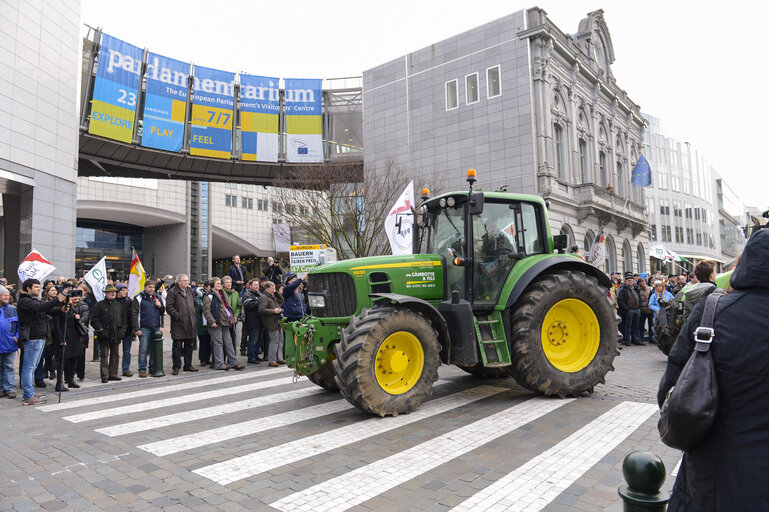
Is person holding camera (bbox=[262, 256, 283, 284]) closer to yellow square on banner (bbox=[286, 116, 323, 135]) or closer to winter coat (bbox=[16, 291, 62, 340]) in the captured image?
winter coat (bbox=[16, 291, 62, 340])

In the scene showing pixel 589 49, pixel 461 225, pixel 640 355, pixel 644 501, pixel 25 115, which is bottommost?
pixel 640 355

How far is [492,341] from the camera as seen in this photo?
22.7ft

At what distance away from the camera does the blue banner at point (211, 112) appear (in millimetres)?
36438

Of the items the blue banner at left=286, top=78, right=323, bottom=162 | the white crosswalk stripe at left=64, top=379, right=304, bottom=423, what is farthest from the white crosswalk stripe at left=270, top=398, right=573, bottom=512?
the blue banner at left=286, top=78, right=323, bottom=162

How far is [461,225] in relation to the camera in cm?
736

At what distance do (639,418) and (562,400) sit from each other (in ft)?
3.82

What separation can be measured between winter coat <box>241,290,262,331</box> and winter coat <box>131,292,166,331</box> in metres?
1.88

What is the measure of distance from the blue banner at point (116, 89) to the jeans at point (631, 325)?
3136 cm

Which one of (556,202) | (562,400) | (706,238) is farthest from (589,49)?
(706,238)

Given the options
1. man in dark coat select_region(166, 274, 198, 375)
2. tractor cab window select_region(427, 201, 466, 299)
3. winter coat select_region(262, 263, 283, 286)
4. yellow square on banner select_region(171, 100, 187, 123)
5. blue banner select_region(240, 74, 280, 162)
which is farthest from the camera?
blue banner select_region(240, 74, 280, 162)

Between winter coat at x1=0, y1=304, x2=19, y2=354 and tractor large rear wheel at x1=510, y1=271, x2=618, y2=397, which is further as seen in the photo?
winter coat at x1=0, y1=304, x2=19, y2=354

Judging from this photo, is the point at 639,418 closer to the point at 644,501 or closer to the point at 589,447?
the point at 589,447

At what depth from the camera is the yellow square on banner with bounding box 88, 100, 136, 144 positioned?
31.4m

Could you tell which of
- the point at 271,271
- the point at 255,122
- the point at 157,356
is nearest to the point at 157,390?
the point at 157,356
